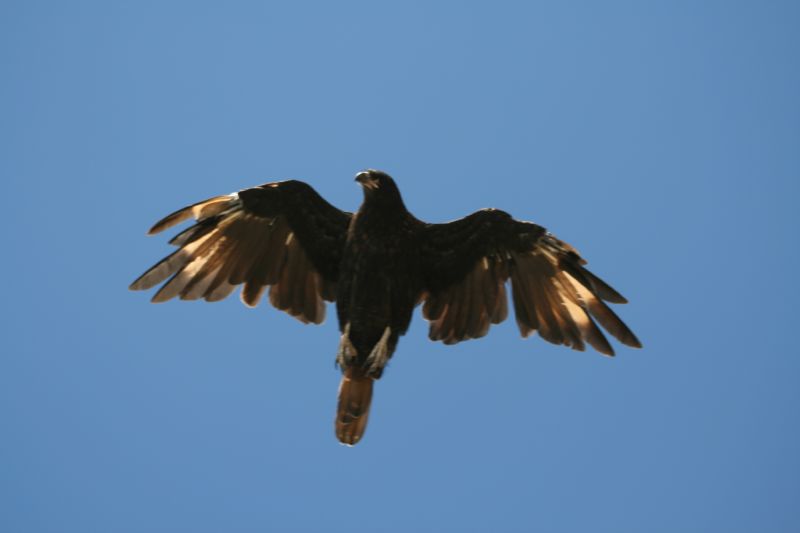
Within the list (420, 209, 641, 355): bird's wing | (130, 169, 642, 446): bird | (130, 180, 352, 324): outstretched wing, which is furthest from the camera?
(130, 180, 352, 324): outstretched wing

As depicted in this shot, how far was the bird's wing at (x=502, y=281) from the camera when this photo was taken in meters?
8.38

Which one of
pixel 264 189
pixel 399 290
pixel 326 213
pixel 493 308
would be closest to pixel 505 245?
pixel 493 308

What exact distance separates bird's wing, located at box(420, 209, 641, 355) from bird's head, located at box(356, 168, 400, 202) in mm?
620

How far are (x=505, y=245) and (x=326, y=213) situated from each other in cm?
178

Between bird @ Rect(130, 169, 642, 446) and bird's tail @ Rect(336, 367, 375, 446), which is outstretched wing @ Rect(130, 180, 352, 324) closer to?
bird @ Rect(130, 169, 642, 446)

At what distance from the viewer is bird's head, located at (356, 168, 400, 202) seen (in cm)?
799

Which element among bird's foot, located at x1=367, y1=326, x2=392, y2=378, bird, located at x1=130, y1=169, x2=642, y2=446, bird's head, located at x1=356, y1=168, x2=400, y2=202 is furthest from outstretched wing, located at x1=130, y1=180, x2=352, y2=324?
bird's foot, located at x1=367, y1=326, x2=392, y2=378

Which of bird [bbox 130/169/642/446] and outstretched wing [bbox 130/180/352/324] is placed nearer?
bird [bbox 130/169/642/446]

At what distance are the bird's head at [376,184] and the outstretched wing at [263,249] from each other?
67cm

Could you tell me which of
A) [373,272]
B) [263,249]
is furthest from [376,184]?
[263,249]

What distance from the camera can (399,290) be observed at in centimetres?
822

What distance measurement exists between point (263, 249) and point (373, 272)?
140cm

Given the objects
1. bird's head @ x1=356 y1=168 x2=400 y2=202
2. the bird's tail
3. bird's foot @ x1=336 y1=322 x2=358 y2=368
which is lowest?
the bird's tail

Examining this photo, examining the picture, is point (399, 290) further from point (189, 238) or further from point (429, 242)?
point (189, 238)
